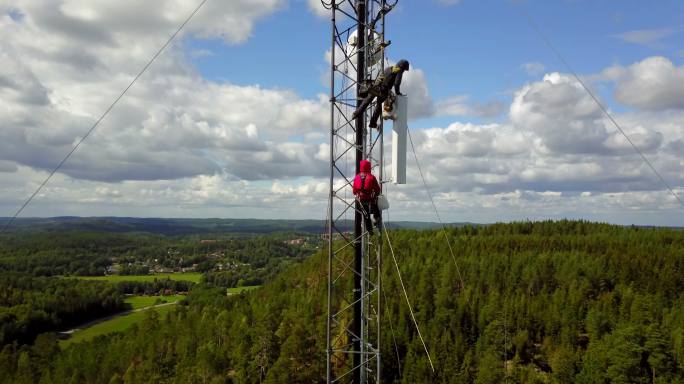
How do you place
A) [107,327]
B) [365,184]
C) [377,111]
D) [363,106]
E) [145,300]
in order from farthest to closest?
1. [145,300]
2. [107,327]
3. [377,111]
4. [363,106]
5. [365,184]

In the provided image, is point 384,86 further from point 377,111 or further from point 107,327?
point 107,327

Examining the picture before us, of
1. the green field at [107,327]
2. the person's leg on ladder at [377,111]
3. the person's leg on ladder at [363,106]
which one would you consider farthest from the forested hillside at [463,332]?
the person's leg on ladder at [363,106]

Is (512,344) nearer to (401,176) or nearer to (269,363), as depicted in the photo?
(269,363)

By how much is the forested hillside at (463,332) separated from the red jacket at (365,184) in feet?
111

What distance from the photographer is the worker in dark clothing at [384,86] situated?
467 inches

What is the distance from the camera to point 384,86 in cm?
1202

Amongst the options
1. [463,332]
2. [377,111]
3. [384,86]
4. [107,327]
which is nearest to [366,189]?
[377,111]

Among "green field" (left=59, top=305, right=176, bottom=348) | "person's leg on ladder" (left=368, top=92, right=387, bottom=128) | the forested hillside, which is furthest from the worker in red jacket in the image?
"green field" (left=59, top=305, right=176, bottom=348)

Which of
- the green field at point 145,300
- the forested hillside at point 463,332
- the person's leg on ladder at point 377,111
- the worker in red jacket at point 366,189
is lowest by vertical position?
the green field at point 145,300

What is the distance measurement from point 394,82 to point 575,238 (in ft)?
383

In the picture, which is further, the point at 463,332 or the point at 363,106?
the point at 463,332

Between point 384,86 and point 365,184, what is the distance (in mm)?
2784

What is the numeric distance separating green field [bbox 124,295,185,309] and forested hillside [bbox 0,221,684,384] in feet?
110

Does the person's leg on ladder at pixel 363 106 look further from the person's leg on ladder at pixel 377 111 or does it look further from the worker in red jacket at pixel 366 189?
the worker in red jacket at pixel 366 189
